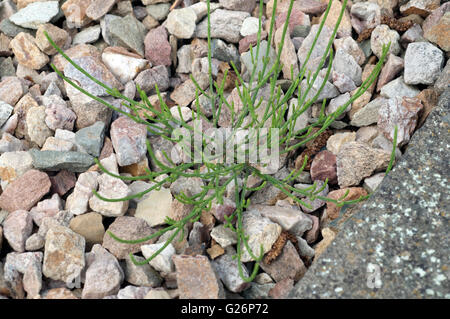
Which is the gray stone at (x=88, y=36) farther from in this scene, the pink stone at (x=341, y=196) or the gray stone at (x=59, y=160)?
the pink stone at (x=341, y=196)

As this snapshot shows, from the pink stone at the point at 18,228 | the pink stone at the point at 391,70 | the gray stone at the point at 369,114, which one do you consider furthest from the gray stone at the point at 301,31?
the pink stone at the point at 18,228

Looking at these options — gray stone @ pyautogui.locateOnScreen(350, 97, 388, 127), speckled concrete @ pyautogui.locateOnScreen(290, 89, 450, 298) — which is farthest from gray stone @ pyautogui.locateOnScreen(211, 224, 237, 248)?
gray stone @ pyautogui.locateOnScreen(350, 97, 388, 127)

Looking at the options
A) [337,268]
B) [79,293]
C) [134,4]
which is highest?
[134,4]

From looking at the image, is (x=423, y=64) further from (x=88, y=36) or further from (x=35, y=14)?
(x=35, y=14)

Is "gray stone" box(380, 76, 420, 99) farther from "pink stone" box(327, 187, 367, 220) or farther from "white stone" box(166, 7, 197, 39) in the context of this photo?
"white stone" box(166, 7, 197, 39)
